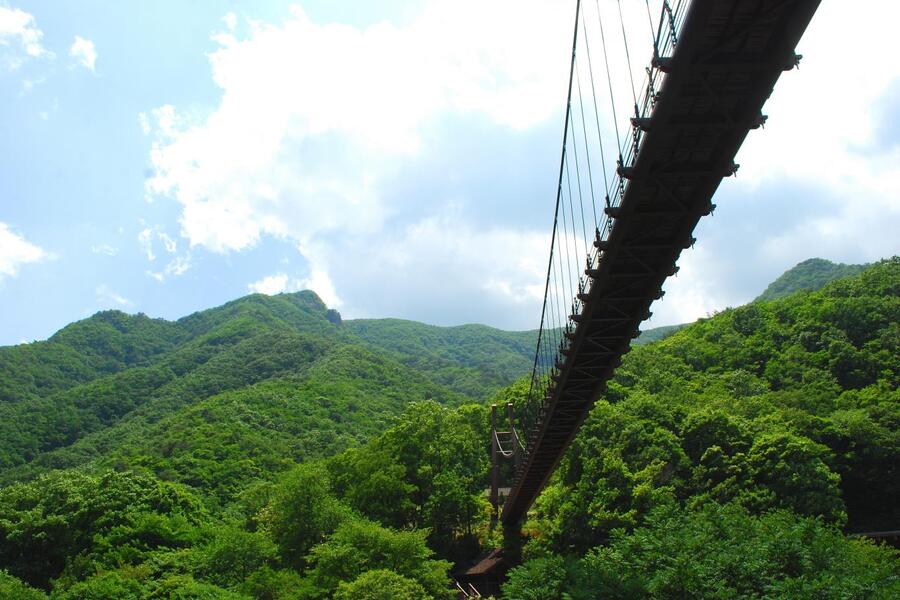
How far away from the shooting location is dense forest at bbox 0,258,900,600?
22125mm

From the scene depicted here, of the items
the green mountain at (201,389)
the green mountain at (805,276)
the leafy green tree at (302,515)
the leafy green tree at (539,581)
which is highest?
the green mountain at (805,276)

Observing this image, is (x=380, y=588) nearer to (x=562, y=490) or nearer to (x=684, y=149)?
(x=562, y=490)

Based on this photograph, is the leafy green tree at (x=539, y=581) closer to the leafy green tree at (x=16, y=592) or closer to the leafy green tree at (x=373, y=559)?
Result: the leafy green tree at (x=373, y=559)

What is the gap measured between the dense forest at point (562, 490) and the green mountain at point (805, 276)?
2033 inches

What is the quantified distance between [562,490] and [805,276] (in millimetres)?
120839

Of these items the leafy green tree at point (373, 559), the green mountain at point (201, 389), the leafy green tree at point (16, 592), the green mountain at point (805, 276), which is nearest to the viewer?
the leafy green tree at point (373, 559)

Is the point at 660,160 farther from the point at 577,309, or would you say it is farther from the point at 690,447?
the point at 690,447

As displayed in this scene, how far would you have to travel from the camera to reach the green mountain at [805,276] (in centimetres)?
12139

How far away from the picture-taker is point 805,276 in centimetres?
12988

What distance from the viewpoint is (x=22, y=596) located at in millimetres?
24688

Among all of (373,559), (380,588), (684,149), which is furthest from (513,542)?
(684,149)

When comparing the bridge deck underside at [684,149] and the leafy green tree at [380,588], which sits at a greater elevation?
the bridge deck underside at [684,149]

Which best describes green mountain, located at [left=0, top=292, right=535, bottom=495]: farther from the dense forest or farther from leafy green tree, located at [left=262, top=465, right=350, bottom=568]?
leafy green tree, located at [left=262, top=465, right=350, bottom=568]

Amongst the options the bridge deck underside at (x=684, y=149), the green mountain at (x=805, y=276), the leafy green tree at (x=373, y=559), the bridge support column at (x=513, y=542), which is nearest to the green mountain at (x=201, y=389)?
the bridge support column at (x=513, y=542)
